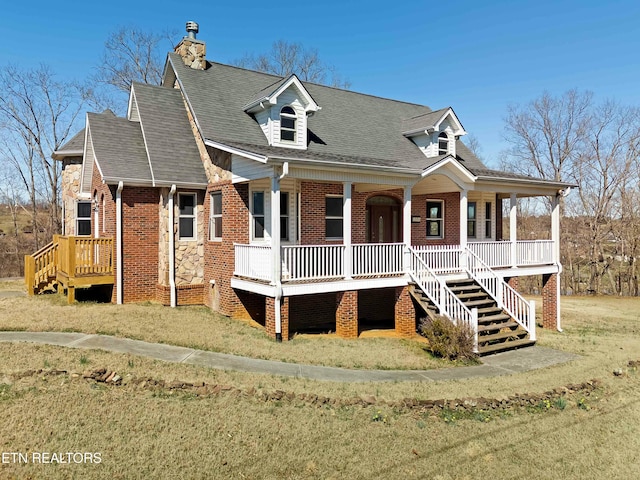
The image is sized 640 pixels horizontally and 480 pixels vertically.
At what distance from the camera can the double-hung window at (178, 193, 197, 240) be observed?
49.1 ft

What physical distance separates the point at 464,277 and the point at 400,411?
783 cm

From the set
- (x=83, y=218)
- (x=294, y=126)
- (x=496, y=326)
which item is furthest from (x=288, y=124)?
(x=83, y=218)

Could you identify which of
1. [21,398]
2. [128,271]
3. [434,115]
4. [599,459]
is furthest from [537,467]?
[434,115]

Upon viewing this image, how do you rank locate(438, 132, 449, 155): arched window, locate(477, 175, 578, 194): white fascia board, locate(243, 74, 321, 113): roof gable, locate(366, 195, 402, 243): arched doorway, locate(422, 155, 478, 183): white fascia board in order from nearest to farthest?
locate(422, 155, 478, 183): white fascia board, locate(243, 74, 321, 113): roof gable, locate(477, 175, 578, 194): white fascia board, locate(366, 195, 402, 243): arched doorway, locate(438, 132, 449, 155): arched window

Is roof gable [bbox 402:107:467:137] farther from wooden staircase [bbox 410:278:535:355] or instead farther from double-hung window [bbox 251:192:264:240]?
double-hung window [bbox 251:192:264:240]

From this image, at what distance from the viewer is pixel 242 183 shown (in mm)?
13500

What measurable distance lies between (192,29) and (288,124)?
236 inches

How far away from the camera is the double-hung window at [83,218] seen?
60.5 ft

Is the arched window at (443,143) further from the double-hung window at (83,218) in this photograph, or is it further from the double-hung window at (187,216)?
the double-hung window at (83,218)

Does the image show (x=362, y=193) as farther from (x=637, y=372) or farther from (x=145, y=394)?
(x=145, y=394)

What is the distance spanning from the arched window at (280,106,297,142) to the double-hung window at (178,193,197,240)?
141 inches

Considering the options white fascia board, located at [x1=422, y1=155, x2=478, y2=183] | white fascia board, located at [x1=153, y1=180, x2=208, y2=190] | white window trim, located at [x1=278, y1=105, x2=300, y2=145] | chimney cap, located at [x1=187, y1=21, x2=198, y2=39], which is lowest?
white fascia board, located at [x1=153, y1=180, x2=208, y2=190]

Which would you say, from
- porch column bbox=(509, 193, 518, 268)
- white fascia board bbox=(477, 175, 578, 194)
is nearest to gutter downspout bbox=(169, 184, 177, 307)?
white fascia board bbox=(477, 175, 578, 194)

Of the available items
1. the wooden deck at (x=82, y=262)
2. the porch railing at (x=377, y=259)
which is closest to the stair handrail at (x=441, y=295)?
the porch railing at (x=377, y=259)
